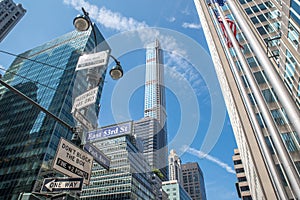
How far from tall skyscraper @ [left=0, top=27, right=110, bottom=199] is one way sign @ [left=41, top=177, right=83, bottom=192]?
3592 centimetres

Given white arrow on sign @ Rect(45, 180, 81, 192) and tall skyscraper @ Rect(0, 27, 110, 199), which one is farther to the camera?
tall skyscraper @ Rect(0, 27, 110, 199)

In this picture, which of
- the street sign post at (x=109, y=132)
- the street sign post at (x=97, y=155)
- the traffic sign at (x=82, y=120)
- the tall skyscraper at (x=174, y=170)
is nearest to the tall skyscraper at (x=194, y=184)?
the tall skyscraper at (x=174, y=170)

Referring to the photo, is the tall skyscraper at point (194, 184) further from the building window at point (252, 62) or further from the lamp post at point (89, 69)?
the lamp post at point (89, 69)

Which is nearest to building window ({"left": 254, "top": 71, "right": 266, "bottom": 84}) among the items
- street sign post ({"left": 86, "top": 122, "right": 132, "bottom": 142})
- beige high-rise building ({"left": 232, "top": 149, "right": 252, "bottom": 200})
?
street sign post ({"left": 86, "top": 122, "right": 132, "bottom": 142})

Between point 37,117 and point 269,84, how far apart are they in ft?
198

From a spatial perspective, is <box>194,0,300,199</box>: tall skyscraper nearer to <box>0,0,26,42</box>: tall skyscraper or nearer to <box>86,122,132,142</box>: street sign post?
<box>86,122,132,142</box>: street sign post

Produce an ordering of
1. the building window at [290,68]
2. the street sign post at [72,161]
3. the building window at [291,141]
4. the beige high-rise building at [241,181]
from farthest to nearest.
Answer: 1. the beige high-rise building at [241,181]
2. the building window at [291,141]
3. the building window at [290,68]
4. the street sign post at [72,161]

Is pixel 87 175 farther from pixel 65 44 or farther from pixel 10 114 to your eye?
pixel 65 44

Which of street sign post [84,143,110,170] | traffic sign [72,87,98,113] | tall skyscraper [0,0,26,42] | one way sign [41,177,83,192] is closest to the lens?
one way sign [41,177,83,192]

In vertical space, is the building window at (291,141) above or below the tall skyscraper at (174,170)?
below

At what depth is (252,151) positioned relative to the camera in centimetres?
2117

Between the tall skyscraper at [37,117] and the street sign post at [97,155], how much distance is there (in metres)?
35.7

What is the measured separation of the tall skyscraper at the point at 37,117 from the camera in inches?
1906

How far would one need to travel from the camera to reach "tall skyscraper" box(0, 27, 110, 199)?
159 feet
